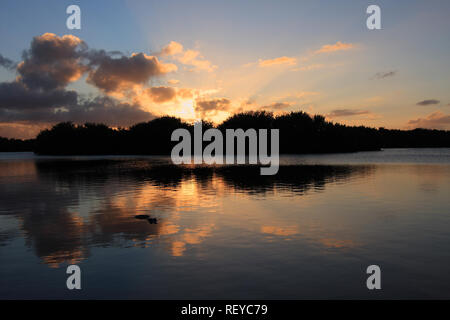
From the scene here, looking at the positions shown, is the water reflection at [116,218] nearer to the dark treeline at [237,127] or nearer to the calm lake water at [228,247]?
the calm lake water at [228,247]

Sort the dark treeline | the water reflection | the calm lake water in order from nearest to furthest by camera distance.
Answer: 1. the calm lake water
2. the water reflection
3. the dark treeline

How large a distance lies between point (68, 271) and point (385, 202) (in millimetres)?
21211

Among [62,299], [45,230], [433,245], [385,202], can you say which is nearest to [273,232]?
[433,245]

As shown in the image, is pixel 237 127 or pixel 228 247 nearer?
pixel 228 247

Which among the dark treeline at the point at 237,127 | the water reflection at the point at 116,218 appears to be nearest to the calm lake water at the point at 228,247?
the water reflection at the point at 116,218

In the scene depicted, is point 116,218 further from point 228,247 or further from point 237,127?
point 237,127

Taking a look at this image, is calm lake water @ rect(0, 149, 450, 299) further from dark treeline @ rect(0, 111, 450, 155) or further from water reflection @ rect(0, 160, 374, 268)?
dark treeline @ rect(0, 111, 450, 155)

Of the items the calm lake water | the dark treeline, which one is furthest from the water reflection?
the dark treeline

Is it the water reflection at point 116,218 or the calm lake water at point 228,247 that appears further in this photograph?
the water reflection at point 116,218

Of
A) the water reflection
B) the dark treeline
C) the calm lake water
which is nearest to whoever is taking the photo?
the calm lake water

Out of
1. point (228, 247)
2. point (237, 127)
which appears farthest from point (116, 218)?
point (237, 127)

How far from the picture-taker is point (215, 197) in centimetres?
2811
